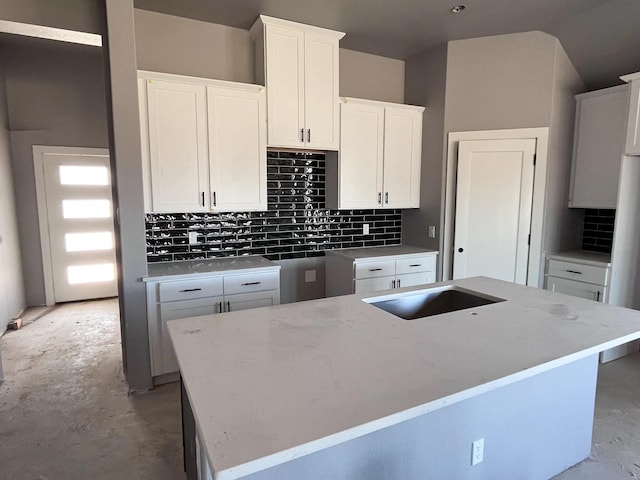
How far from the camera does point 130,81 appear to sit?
2551 mm

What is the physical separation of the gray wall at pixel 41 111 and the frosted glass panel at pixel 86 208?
0.33 meters

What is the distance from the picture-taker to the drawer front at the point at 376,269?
3.49 m

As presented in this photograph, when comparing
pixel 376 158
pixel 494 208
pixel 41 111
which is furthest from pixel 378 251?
pixel 41 111

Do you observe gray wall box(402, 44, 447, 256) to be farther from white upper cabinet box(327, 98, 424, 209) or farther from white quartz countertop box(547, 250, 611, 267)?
white quartz countertop box(547, 250, 611, 267)

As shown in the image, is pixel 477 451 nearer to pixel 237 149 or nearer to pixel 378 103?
pixel 237 149

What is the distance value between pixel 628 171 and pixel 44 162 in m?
6.11

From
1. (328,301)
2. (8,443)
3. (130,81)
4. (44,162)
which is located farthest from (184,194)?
(44,162)

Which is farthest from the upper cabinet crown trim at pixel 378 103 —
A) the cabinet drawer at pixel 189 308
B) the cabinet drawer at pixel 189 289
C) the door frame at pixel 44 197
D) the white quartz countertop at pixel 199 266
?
the door frame at pixel 44 197

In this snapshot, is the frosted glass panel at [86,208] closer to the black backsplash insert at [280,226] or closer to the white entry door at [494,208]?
the black backsplash insert at [280,226]

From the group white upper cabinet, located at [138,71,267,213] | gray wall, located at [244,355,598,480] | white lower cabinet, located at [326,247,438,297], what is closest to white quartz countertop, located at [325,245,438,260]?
white lower cabinet, located at [326,247,438,297]

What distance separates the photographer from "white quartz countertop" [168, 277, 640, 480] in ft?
3.18

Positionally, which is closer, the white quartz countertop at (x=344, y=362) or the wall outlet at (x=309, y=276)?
the white quartz countertop at (x=344, y=362)

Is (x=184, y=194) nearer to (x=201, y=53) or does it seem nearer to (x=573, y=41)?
(x=201, y=53)

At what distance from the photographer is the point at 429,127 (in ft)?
12.8
